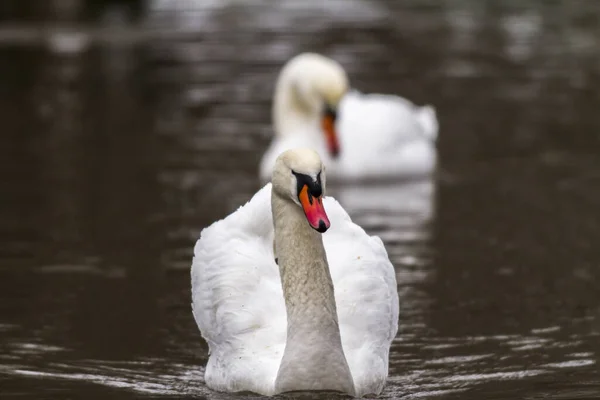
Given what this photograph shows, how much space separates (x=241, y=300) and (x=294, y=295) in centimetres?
47

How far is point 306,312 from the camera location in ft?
23.4

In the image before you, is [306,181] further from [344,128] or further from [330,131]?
[344,128]

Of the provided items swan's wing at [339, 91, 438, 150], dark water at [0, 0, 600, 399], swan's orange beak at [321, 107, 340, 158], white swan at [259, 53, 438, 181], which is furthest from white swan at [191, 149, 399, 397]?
swan's wing at [339, 91, 438, 150]

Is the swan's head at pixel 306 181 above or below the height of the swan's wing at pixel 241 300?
above

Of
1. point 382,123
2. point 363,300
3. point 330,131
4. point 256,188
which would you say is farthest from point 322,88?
point 363,300

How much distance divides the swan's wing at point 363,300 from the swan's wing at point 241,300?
31 centimetres

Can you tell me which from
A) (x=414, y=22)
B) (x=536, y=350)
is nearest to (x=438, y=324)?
(x=536, y=350)

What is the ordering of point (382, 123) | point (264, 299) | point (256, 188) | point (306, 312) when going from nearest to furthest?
point (306, 312) → point (264, 299) → point (256, 188) → point (382, 123)

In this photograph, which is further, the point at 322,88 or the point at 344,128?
the point at 344,128

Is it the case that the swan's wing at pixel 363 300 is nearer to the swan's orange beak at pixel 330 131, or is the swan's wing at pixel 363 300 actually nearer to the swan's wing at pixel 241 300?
the swan's wing at pixel 241 300

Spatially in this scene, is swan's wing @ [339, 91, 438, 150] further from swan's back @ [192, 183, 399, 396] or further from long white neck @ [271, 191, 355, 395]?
long white neck @ [271, 191, 355, 395]

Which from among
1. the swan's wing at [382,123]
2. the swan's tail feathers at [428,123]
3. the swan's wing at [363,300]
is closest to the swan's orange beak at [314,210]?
the swan's wing at [363,300]

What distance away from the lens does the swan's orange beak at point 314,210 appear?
688cm

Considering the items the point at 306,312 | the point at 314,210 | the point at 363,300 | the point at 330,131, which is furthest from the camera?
the point at 330,131
